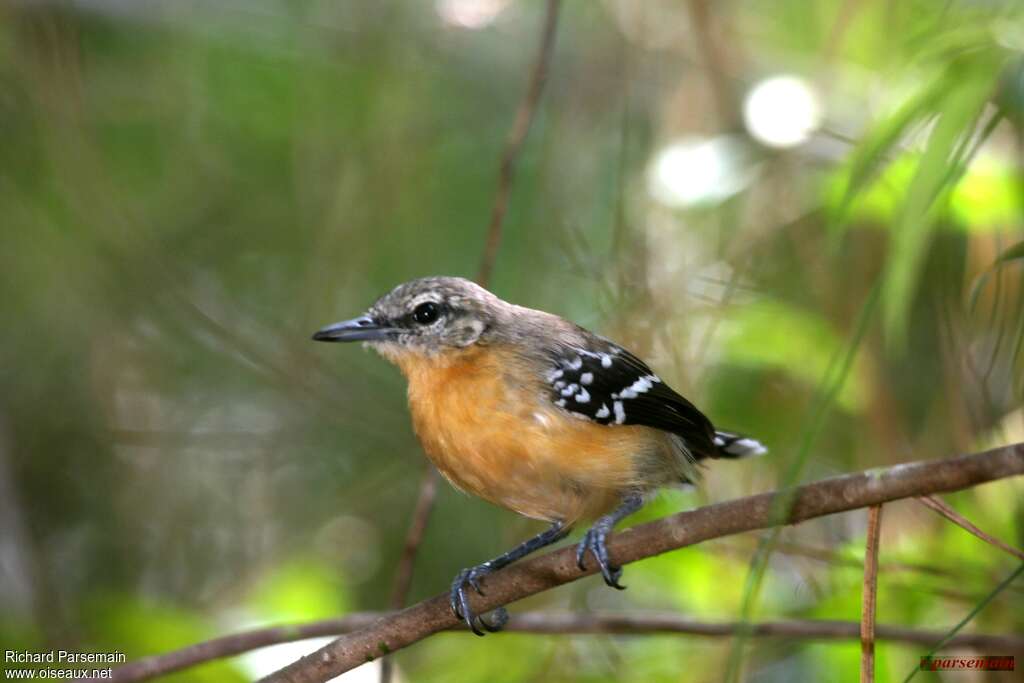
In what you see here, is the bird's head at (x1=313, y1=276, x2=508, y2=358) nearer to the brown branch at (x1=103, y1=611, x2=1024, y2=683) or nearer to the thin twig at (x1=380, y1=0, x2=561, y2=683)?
the thin twig at (x1=380, y1=0, x2=561, y2=683)

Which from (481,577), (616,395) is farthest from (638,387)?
(481,577)

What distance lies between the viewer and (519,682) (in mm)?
4469

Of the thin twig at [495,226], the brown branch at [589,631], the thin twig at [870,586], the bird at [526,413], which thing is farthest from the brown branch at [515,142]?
the thin twig at [870,586]

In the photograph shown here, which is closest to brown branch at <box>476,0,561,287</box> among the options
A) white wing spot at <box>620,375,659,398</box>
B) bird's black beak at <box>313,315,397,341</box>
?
bird's black beak at <box>313,315,397,341</box>

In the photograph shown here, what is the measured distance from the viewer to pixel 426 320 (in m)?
3.79

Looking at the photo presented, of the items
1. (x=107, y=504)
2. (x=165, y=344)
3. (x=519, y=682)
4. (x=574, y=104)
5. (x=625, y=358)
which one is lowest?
(x=107, y=504)

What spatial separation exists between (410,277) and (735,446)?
2612mm

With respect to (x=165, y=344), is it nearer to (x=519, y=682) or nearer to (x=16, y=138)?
(x=16, y=138)

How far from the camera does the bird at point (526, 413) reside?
3.40 m

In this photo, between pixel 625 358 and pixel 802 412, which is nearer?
pixel 625 358

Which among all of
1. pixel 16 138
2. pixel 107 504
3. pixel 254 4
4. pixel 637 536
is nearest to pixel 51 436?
pixel 107 504

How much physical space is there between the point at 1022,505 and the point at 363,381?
3435 mm

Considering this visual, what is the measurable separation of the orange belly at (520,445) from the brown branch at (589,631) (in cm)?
36

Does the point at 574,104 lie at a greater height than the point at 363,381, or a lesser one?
greater
